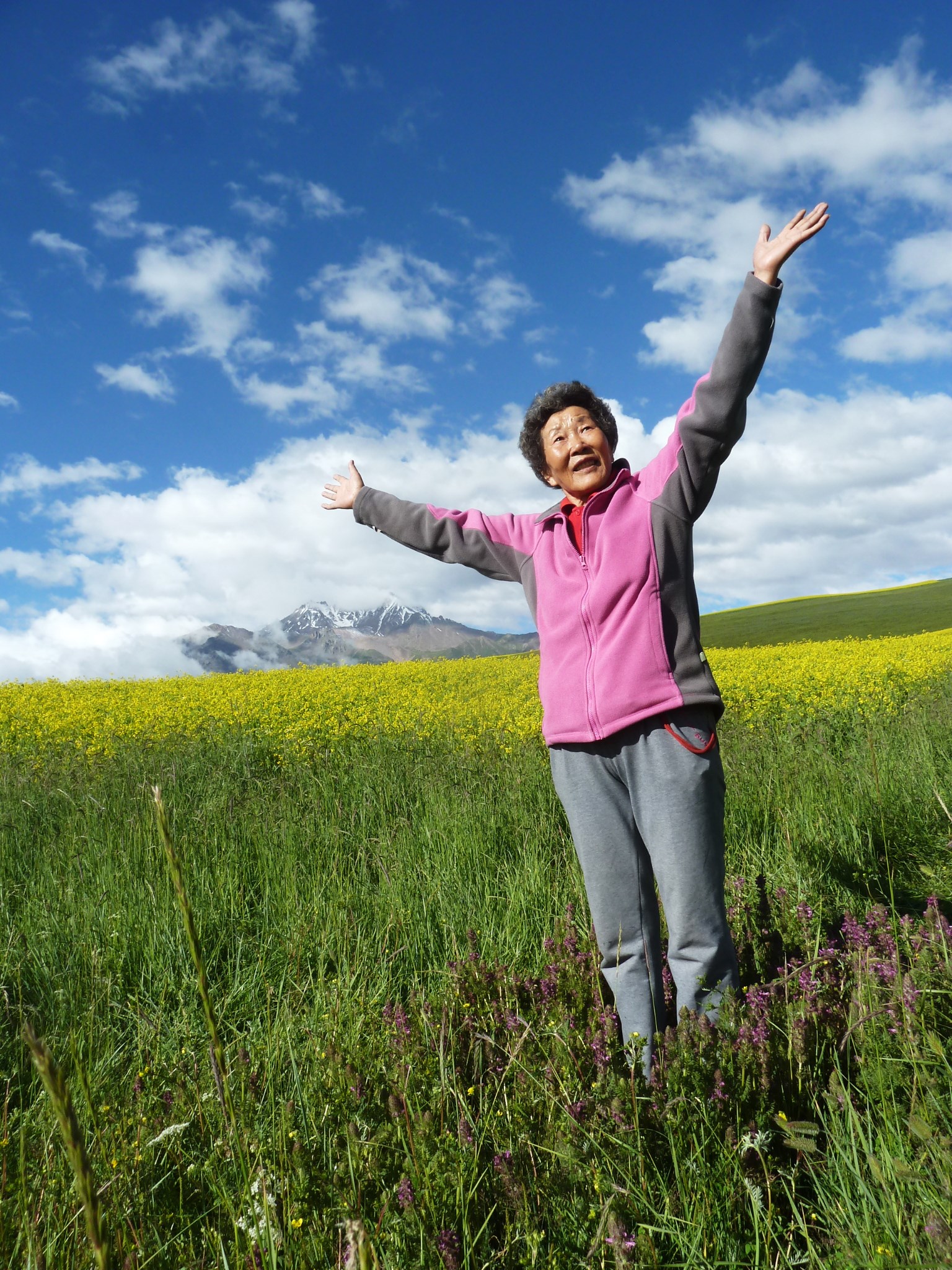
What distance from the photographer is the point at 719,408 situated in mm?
2328

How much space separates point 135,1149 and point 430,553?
2276mm

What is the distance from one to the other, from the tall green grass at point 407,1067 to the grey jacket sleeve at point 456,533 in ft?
4.68

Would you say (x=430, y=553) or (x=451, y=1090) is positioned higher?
(x=430, y=553)

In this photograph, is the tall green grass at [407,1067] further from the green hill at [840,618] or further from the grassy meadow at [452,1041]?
the green hill at [840,618]

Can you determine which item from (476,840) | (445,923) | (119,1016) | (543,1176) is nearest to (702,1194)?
(543,1176)

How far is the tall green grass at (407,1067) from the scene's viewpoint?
4.80ft

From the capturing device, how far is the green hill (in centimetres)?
4272

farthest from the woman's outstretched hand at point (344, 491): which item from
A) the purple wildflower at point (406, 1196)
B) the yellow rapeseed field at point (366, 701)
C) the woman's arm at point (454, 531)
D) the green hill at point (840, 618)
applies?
the green hill at point (840, 618)

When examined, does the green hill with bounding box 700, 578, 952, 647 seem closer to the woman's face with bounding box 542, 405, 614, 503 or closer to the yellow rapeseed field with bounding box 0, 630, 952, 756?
the yellow rapeseed field with bounding box 0, 630, 952, 756

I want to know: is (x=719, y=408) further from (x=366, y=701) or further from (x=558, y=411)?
(x=366, y=701)

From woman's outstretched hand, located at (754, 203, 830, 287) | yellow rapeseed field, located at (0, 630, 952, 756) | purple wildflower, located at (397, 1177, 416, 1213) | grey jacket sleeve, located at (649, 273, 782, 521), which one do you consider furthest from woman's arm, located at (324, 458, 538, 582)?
yellow rapeseed field, located at (0, 630, 952, 756)

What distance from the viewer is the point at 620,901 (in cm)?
241

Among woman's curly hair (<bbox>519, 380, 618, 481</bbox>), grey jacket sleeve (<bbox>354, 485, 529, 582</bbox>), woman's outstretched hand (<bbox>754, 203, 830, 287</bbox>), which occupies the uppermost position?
woman's outstretched hand (<bbox>754, 203, 830, 287</bbox>)

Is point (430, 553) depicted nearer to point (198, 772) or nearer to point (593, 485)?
point (593, 485)
